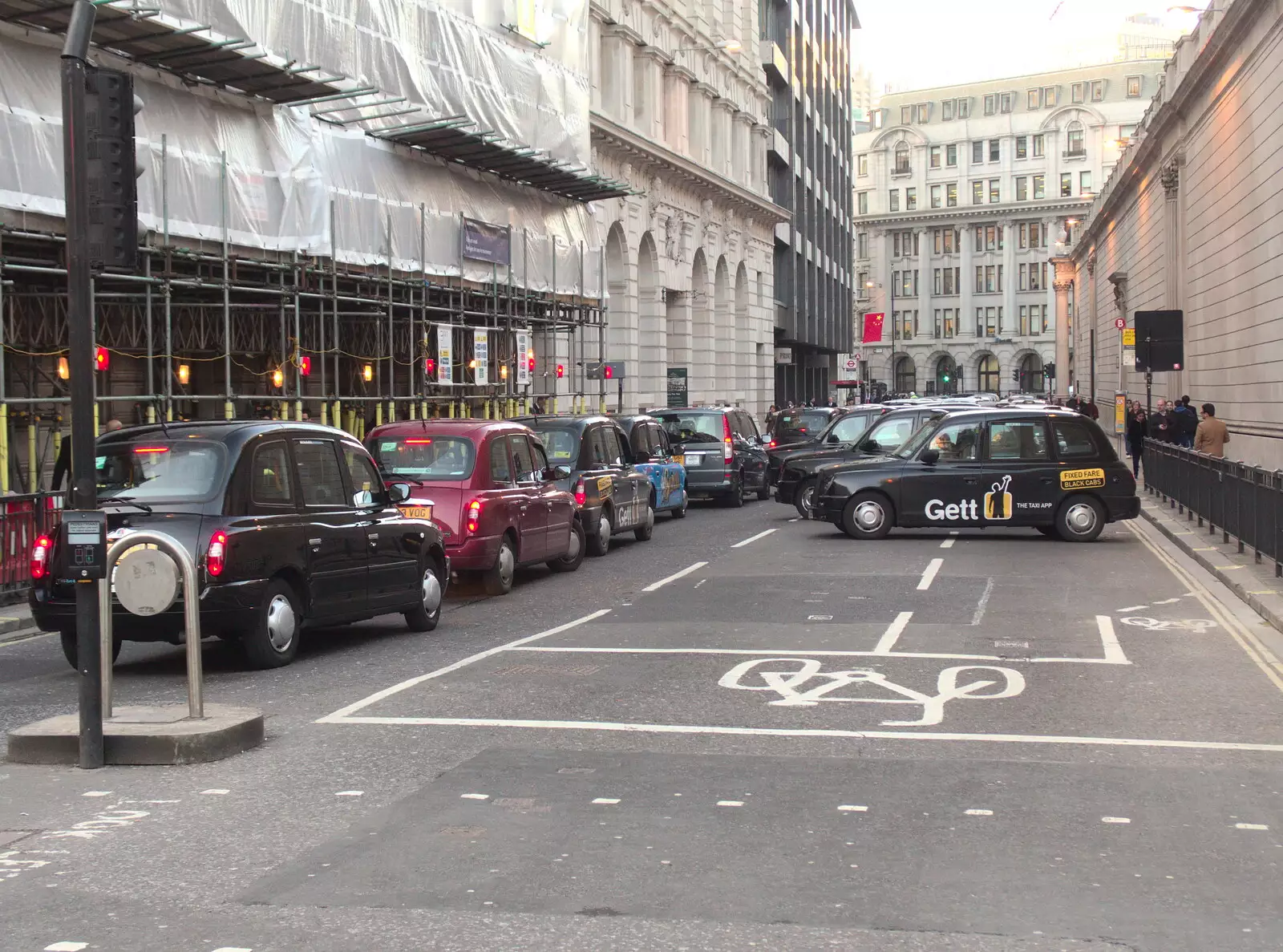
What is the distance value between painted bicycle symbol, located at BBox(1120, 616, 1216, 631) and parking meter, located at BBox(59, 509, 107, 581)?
340 inches

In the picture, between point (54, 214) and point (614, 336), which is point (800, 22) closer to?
point (614, 336)

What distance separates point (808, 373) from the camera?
89500mm

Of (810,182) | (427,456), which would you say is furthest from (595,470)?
(810,182)

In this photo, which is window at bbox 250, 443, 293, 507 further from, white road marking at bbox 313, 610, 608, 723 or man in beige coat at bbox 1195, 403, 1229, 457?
man in beige coat at bbox 1195, 403, 1229, 457

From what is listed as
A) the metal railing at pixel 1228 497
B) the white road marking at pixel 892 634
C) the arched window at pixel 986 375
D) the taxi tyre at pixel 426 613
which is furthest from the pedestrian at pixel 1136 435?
the arched window at pixel 986 375

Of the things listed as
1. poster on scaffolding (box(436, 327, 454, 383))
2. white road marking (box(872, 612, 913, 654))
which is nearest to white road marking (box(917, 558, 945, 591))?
white road marking (box(872, 612, 913, 654))

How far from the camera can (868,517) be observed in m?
21.7

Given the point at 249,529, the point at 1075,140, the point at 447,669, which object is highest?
the point at 1075,140

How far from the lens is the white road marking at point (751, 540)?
69.1ft

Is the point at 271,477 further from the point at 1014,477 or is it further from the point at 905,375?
the point at 905,375

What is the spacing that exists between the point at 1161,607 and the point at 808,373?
75446mm

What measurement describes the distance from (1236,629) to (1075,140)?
417ft

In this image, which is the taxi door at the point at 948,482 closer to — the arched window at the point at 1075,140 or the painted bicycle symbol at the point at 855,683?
the painted bicycle symbol at the point at 855,683

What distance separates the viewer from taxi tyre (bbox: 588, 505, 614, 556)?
19984 millimetres
